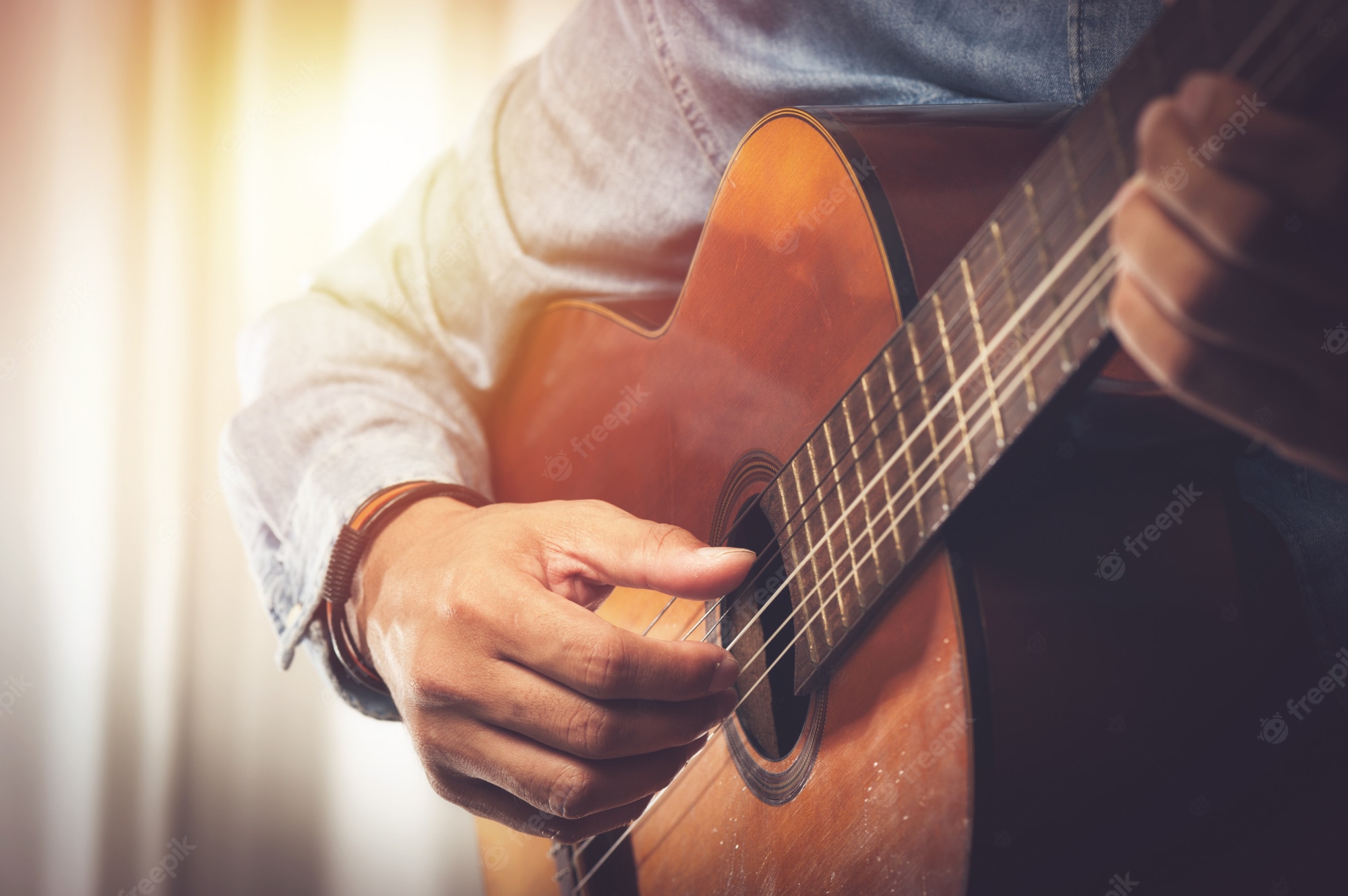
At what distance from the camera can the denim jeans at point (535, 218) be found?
79 cm

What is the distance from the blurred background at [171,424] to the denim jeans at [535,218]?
0.85 meters

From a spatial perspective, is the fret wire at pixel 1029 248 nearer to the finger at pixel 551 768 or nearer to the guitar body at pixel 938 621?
the guitar body at pixel 938 621

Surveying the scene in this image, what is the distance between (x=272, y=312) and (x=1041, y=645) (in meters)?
0.99

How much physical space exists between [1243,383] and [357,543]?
72 cm

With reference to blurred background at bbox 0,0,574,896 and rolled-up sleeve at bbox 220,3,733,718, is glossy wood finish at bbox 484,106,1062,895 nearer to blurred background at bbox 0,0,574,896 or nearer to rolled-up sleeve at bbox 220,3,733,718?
rolled-up sleeve at bbox 220,3,733,718

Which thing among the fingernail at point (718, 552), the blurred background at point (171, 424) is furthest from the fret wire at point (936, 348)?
the blurred background at point (171, 424)

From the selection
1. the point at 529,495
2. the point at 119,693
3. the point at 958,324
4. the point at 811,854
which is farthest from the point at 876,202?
the point at 119,693

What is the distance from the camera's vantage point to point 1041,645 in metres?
0.43

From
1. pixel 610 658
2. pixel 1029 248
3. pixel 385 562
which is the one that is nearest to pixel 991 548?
pixel 1029 248

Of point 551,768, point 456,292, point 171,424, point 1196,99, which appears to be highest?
point 1196,99

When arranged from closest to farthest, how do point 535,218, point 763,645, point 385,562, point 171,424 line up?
point 763,645, point 385,562, point 535,218, point 171,424

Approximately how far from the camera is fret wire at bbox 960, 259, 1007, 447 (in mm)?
406

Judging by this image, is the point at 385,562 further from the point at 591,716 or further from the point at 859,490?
the point at 859,490

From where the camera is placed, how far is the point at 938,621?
440mm
